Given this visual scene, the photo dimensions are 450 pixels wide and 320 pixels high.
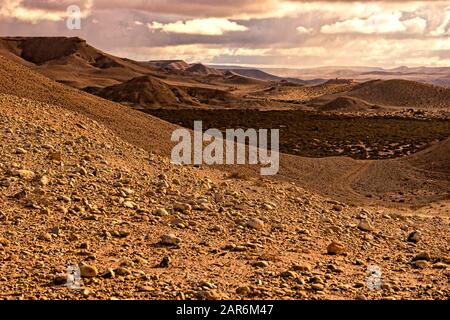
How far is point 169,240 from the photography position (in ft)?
28.1

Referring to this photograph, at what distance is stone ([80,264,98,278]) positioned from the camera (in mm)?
6871

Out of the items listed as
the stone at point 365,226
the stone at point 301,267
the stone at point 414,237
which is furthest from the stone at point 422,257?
the stone at point 301,267

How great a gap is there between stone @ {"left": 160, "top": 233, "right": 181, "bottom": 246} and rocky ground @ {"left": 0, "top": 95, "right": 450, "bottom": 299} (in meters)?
0.01

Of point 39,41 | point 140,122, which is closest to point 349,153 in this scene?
point 140,122

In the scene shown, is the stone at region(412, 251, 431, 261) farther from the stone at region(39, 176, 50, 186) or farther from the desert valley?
the stone at region(39, 176, 50, 186)

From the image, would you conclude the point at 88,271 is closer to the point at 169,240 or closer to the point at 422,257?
the point at 169,240

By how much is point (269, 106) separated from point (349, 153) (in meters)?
49.3

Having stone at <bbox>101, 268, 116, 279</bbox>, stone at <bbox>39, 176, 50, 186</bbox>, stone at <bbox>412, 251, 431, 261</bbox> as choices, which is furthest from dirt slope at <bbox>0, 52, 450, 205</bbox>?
stone at <bbox>101, 268, 116, 279</bbox>

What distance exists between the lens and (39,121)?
1603 centimetres

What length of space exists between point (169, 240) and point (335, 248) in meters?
2.71

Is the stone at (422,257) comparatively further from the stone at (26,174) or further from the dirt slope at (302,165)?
the dirt slope at (302,165)
